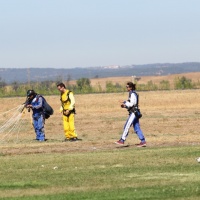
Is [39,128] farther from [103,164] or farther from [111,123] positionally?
[103,164]

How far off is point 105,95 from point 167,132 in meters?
22.7

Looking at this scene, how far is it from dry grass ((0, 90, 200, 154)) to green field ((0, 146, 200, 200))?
2739mm

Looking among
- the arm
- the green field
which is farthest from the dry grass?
the green field

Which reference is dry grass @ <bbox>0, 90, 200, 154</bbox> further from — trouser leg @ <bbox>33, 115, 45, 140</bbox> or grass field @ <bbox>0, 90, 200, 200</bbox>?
trouser leg @ <bbox>33, 115, 45, 140</bbox>

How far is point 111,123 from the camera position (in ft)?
134

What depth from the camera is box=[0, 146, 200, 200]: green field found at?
17.1m

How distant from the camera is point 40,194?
17.3 meters

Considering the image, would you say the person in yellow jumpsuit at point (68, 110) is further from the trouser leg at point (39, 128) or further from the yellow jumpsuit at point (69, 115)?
the trouser leg at point (39, 128)

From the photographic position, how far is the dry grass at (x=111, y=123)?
28188 mm

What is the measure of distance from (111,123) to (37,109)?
967cm

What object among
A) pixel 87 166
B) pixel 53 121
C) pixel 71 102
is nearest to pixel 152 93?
pixel 53 121

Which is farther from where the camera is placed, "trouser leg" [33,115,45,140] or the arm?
"trouser leg" [33,115,45,140]

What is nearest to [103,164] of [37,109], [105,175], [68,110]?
[105,175]

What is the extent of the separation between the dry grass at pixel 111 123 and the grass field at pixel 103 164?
0.11 feet
